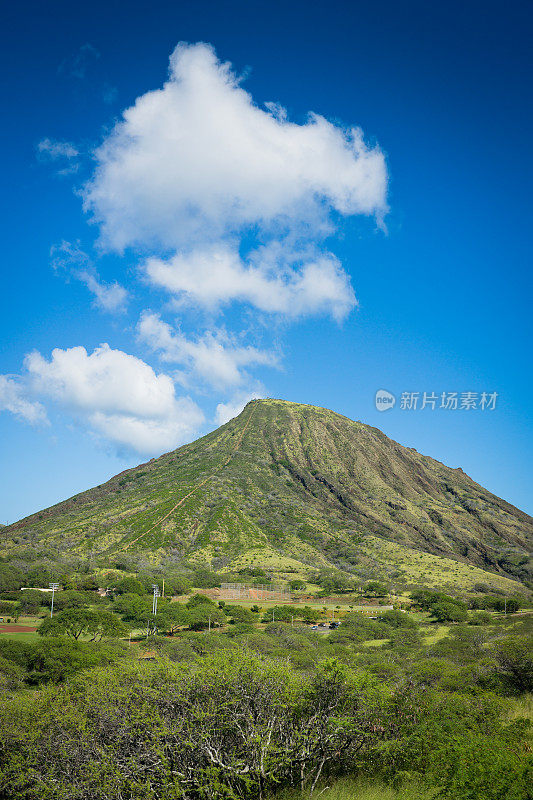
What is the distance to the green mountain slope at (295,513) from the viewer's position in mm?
113688

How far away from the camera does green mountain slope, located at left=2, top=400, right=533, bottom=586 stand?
114m

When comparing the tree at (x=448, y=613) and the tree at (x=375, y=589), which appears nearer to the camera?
the tree at (x=448, y=613)

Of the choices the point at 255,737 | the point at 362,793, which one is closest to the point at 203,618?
the point at 362,793

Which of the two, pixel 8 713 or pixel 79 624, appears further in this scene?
pixel 79 624

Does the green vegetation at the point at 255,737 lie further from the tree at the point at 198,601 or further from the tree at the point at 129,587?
the tree at the point at 129,587

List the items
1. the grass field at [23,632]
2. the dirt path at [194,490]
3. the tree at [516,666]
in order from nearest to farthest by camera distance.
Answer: the tree at [516,666], the grass field at [23,632], the dirt path at [194,490]

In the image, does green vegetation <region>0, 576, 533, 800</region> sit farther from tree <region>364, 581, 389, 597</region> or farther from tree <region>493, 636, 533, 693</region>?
tree <region>364, 581, 389, 597</region>

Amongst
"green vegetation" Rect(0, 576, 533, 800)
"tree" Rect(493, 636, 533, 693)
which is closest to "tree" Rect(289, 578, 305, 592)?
"tree" Rect(493, 636, 533, 693)

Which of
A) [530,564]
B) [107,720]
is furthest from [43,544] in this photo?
[530,564]

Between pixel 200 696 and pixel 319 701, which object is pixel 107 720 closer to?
pixel 200 696

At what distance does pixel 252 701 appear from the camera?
17062mm

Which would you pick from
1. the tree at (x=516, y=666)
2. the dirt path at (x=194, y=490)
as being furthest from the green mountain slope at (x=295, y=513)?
the tree at (x=516, y=666)

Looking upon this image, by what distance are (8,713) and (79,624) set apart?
34495 mm

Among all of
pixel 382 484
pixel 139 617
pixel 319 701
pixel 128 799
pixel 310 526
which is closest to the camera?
pixel 128 799
